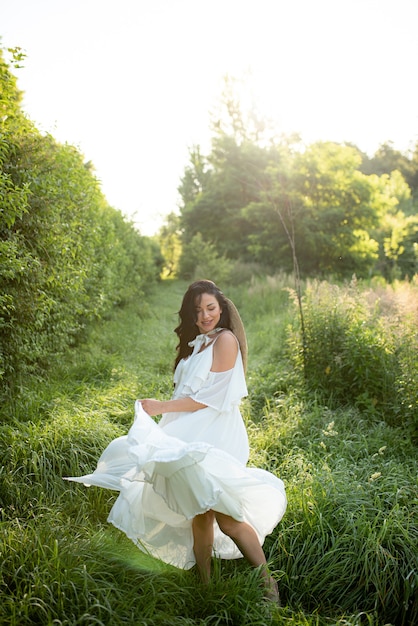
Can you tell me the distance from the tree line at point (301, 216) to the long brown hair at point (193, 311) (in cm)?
967

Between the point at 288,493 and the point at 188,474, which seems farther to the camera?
the point at 288,493

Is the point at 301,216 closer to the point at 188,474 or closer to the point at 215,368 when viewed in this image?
the point at 215,368

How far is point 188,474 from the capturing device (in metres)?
2.47

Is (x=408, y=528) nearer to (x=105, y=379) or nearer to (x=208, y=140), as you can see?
(x=105, y=379)

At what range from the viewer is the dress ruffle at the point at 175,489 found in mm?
2471

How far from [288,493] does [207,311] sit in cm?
146

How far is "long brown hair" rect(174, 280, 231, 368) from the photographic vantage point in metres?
3.27

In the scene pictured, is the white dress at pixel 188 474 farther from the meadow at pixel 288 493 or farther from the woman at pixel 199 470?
the meadow at pixel 288 493

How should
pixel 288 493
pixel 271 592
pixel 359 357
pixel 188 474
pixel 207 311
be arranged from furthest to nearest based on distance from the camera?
pixel 359 357 → pixel 288 493 → pixel 207 311 → pixel 271 592 → pixel 188 474

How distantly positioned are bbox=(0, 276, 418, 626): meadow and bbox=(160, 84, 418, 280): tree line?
23.1 feet

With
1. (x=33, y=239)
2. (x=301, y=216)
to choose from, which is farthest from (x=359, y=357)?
(x=301, y=216)

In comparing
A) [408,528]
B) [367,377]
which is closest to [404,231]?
[367,377]

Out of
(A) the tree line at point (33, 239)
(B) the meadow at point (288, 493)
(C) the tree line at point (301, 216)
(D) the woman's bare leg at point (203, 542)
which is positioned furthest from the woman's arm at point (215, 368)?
(C) the tree line at point (301, 216)

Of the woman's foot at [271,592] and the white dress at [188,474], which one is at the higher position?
the white dress at [188,474]
